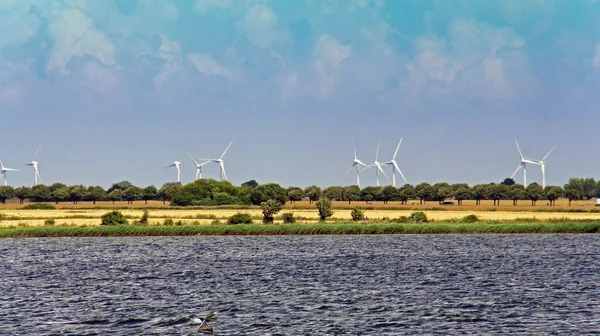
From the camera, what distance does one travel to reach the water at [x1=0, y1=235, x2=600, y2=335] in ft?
119

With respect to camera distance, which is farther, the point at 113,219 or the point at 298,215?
the point at 298,215

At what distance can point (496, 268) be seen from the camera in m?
61.0

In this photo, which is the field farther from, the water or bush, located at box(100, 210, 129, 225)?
the water

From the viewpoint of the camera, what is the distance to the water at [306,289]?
3641 centimetres

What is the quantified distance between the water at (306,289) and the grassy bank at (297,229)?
14341 mm

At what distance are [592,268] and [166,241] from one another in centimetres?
5301

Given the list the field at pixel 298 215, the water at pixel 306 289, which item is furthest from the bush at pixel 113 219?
the water at pixel 306 289

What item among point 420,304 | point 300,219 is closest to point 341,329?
point 420,304

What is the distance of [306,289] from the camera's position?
48844 millimetres

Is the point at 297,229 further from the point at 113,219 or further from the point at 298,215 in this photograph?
the point at 298,215

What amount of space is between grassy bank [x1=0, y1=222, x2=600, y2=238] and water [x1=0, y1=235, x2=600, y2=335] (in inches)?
565

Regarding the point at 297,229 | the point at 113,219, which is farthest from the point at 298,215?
the point at 113,219

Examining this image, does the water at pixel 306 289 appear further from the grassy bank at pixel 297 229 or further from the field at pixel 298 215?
the field at pixel 298 215

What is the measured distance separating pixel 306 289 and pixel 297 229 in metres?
52.5
